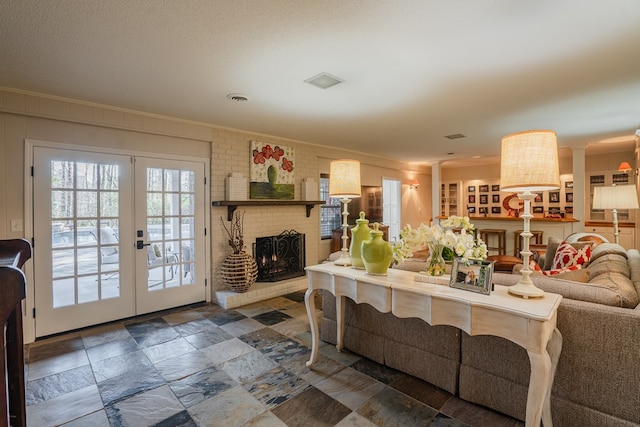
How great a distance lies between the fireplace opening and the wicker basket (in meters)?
0.53

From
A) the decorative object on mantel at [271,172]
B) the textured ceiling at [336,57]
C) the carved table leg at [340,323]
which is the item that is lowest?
the carved table leg at [340,323]

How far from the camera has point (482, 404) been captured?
2037 mm

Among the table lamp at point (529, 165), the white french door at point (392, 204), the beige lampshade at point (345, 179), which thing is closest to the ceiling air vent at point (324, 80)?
the beige lampshade at point (345, 179)

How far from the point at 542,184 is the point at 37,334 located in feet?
14.7

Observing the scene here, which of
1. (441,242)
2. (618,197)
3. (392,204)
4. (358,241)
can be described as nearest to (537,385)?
(441,242)

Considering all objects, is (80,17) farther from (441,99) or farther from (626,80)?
(626,80)

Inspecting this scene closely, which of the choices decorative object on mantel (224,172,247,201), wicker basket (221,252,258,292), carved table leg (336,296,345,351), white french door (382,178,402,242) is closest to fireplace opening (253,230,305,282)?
wicker basket (221,252,258,292)

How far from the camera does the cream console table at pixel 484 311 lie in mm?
1503

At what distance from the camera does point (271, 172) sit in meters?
4.98

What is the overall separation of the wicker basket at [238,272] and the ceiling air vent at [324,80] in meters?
2.46

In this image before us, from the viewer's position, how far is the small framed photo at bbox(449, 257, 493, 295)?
1.80 meters

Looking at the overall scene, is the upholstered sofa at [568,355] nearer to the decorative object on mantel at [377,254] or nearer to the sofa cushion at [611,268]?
the sofa cushion at [611,268]

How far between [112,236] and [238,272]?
1.50m

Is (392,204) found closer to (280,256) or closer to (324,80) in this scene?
(280,256)
